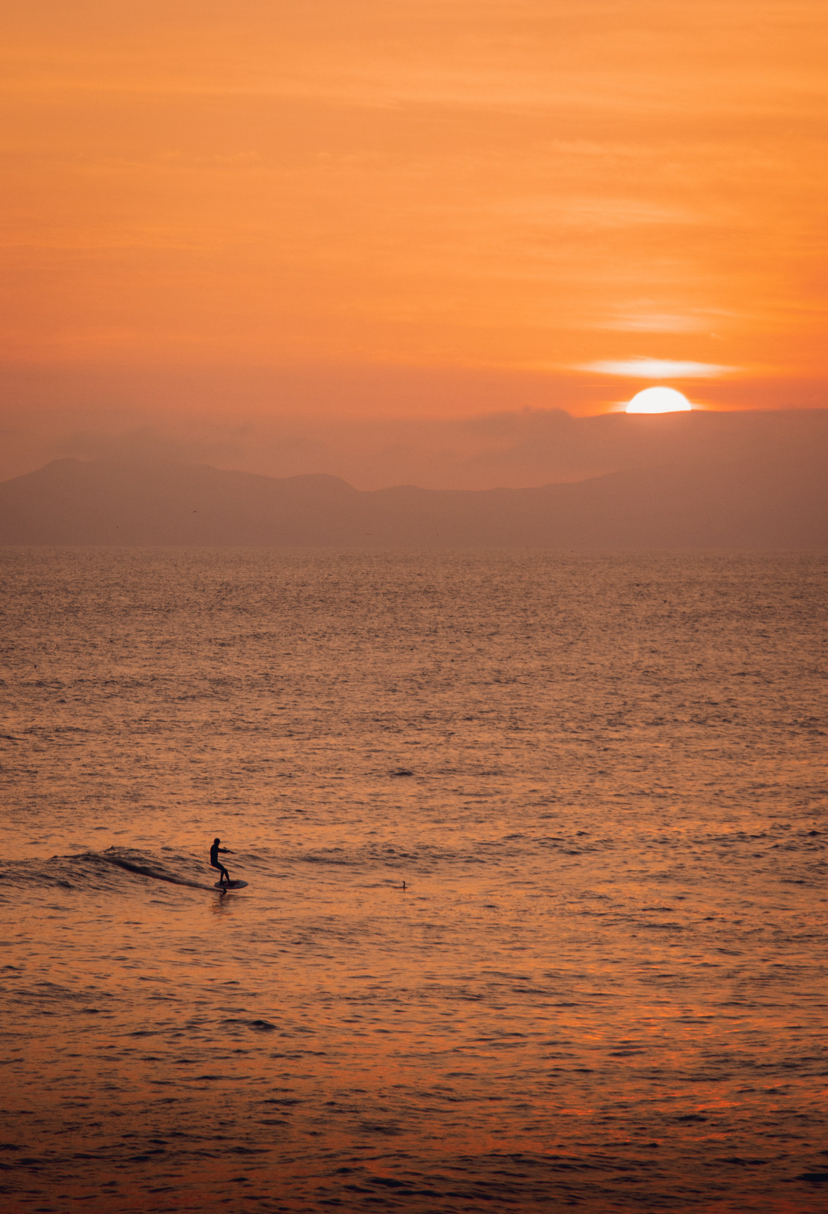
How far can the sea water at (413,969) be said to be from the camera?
→ 2423 cm

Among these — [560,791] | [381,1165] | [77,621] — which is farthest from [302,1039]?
[77,621]

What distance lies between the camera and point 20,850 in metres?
49.2

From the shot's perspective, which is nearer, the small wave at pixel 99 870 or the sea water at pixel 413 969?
the sea water at pixel 413 969

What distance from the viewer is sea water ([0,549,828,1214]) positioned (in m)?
24.2

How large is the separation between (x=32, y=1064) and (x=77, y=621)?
164 meters

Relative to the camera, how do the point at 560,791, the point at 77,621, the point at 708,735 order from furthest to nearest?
the point at 77,621 → the point at 708,735 → the point at 560,791

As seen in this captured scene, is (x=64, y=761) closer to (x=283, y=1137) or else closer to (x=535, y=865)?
(x=535, y=865)

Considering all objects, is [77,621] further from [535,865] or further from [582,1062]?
[582,1062]

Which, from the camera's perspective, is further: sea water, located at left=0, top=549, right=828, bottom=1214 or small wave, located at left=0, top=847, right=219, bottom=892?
small wave, located at left=0, top=847, right=219, bottom=892

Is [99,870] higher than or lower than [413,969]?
higher

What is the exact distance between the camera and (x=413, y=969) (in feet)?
118

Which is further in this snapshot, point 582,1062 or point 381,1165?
point 582,1062

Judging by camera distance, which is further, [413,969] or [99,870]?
[99,870]

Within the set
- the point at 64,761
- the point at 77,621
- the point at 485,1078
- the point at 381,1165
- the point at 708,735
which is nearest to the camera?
the point at 381,1165
